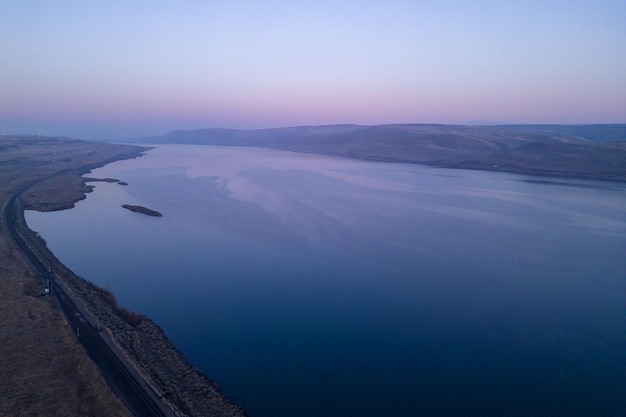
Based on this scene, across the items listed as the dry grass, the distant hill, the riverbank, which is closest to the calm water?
the riverbank

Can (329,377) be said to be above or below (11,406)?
below

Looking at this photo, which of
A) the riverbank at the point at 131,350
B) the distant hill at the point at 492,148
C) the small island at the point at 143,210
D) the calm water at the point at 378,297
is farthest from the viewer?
the distant hill at the point at 492,148

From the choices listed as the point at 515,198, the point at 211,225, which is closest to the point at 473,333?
the point at 211,225

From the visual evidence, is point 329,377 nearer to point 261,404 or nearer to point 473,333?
point 261,404

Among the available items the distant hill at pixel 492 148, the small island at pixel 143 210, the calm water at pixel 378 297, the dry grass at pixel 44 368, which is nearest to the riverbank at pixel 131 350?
the dry grass at pixel 44 368

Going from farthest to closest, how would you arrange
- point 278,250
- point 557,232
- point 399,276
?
1. point 557,232
2. point 278,250
3. point 399,276

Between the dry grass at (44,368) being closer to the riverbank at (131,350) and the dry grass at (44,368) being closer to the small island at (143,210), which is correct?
the riverbank at (131,350)
